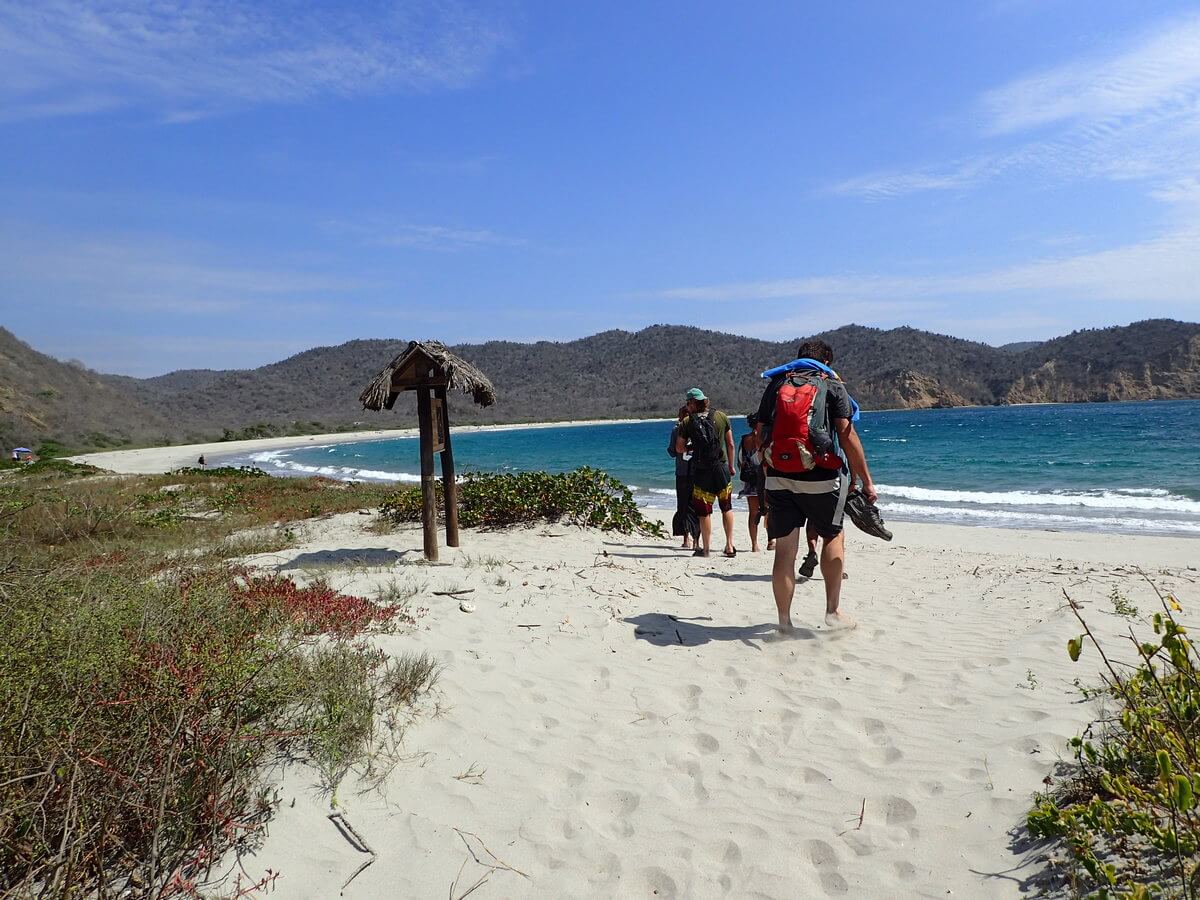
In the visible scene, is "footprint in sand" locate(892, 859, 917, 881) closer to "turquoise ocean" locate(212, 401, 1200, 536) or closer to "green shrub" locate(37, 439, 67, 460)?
"turquoise ocean" locate(212, 401, 1200, 536)

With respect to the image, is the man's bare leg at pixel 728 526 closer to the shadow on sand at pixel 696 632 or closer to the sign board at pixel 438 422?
the shadow on sand at pixel 696 632

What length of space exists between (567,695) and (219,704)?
6.06 ft

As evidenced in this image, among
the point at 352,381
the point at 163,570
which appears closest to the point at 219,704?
the point at 163,570

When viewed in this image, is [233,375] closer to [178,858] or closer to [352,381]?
[352,381]

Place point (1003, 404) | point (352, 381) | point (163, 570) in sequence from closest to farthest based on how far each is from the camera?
point (163, 570), point (1003, 404), point (352, 381)

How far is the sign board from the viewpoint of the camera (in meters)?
7.53

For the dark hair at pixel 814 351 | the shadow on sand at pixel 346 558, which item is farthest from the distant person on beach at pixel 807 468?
the shadow on sand at pixel 346 558

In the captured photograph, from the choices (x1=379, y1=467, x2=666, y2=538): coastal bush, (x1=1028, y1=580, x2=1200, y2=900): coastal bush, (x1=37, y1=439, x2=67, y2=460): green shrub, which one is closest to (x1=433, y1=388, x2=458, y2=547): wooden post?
(x1=379, y1=467, x2=666, y2=538): coastal bush

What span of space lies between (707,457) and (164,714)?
5.87 meters

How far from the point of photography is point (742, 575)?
6.95 m

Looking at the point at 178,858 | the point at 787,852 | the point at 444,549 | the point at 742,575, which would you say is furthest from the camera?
the point at 444,549

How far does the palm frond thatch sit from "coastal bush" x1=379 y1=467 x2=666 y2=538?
2.87 m

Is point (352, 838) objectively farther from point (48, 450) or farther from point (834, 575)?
point (48, 450)

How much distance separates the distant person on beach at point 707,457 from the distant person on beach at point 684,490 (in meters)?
0.12
